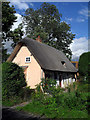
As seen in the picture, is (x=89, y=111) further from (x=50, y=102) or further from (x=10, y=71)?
(x=10, y=71)

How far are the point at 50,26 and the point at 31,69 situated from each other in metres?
18.2

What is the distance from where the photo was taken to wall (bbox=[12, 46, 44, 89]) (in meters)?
14.4

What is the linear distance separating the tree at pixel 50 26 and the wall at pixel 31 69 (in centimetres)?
1463

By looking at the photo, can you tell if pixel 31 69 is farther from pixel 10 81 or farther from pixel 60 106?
pixel 60 106

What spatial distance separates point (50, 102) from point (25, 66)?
8.10 metres

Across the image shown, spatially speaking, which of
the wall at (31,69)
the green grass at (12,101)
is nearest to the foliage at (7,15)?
the wall at (31,69)

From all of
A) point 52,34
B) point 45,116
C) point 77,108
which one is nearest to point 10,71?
point 45,116

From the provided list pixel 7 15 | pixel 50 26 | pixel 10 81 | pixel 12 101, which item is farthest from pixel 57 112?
pixel 50 26

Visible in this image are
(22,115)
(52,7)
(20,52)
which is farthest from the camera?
(52,7)

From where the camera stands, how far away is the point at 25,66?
15352mm

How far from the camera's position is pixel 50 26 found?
1184 inches

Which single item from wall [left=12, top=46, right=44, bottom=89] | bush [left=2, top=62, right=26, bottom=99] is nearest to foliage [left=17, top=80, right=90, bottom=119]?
bush [left=2, top=62, right=26, bottom=99]

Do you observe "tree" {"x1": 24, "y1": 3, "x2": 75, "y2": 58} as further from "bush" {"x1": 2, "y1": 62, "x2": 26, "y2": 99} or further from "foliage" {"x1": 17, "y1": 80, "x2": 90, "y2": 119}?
"foliage" {"x1": 17, "y1": 80, "x2": 90, "y2": 119}

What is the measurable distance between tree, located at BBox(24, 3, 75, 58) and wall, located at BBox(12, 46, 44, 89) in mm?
14633
